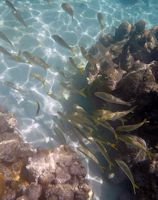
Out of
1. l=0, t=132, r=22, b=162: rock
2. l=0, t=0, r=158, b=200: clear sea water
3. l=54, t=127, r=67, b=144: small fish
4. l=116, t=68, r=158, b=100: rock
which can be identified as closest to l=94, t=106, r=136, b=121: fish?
l=116, t=68, r=158, b=100: rock

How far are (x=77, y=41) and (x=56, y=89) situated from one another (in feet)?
10.8

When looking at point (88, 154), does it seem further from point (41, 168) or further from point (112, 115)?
point (112, 115)

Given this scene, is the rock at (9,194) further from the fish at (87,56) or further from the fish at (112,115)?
the fish at (87,56)

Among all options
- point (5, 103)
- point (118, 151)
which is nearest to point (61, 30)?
point (5, 103)

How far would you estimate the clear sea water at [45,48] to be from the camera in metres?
8.33

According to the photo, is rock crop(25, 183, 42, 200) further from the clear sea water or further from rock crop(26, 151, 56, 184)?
the clear sea water

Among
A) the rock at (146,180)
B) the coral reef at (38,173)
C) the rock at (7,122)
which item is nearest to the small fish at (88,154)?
the coral reef at (38,173)

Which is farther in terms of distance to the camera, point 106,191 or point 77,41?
point 77,41

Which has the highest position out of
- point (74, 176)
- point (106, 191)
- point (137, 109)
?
point (137, 109)

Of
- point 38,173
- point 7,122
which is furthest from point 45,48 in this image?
point 38,173

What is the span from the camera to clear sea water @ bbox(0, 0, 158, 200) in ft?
27.3

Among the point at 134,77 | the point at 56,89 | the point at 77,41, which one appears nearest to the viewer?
the point at 134,77

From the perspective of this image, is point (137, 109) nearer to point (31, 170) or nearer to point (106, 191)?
point (106, 191)

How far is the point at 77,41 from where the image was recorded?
12305 mm
